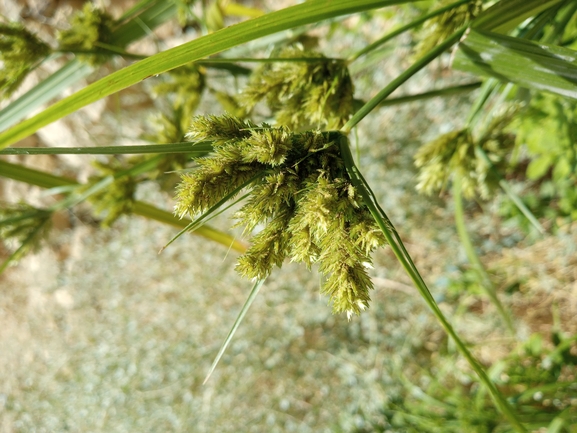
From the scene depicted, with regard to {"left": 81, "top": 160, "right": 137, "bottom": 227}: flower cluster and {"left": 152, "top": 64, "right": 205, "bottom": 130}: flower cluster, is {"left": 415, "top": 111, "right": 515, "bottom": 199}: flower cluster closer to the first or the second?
{"left": 152, "top": 64, "right": 205, "bottom": 130}: flower cluster

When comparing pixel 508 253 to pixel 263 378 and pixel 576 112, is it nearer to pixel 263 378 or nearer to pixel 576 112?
pixel 576 112

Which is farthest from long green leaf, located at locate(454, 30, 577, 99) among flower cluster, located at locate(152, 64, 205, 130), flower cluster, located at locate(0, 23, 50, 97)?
flower cluster, located at locate(0, 23, 50, 97)

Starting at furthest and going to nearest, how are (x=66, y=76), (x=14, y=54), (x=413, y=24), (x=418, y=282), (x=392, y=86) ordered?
(x=66, y=76) < (x=14, y=54) < (x=413, y=24) < (x=392, y=86) < (x=418, y=282)

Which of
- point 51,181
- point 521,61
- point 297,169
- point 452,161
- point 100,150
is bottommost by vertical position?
point 100,150

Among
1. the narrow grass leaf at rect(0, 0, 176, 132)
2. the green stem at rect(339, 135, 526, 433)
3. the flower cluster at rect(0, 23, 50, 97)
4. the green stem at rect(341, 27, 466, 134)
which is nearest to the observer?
the green stem at rect(339, 135, 526, 433)

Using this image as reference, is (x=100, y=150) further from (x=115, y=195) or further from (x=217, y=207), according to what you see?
(x=115, y=195)

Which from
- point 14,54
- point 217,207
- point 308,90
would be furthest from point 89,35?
point 217,207

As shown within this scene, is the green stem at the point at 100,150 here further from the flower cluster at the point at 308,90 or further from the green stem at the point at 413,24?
→ the green stem at the point at 413,24
